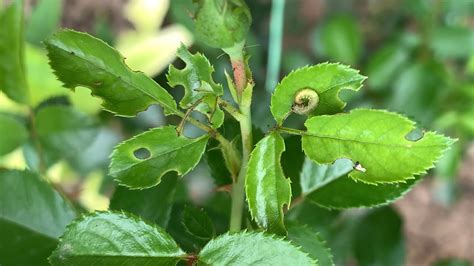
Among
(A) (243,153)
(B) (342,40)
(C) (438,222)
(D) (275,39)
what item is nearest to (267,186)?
(A) (243,153)

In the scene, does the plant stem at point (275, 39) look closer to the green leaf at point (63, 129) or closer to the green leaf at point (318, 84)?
the green leaf at point (63, 129)

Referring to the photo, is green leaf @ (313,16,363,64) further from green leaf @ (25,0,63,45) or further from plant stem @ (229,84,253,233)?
plant stem @ (229,84,253,233)

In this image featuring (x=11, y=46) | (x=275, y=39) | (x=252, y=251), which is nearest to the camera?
(x=252, y=251)

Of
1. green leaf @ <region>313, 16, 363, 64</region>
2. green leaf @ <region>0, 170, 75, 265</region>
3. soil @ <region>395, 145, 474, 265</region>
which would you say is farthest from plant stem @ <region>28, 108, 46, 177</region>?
soil @ <region>395, 145, 474, 265</region>

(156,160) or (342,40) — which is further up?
(342,40)

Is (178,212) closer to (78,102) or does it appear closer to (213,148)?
(213,148)

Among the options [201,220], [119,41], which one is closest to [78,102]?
[119,41]

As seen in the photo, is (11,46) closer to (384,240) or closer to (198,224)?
(198,224)

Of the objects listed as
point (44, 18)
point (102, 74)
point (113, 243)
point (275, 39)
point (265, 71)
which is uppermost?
point (265, 71)
